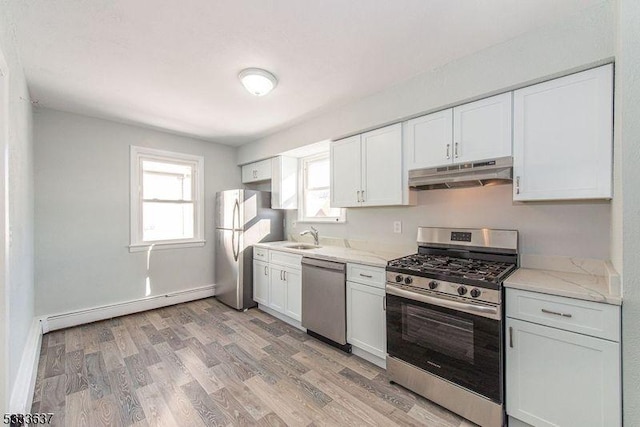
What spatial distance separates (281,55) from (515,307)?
2.35m

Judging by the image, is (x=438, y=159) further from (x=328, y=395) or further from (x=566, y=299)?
(x=328, y=395)

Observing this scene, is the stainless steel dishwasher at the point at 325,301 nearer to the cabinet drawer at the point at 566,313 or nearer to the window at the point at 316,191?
the window at the point at 316,191

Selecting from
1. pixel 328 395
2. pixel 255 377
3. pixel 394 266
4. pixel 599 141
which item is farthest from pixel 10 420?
pixel 599 141

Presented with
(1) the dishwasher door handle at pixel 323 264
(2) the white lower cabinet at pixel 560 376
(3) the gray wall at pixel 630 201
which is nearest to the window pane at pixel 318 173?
(1) the dishwasher door handle at pixel 323 264

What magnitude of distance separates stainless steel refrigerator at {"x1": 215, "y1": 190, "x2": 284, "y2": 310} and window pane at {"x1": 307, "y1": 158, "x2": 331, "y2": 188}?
68 centimetres

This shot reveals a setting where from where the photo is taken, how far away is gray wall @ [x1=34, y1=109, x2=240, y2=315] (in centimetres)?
306

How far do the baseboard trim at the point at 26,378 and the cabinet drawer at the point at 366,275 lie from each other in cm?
238

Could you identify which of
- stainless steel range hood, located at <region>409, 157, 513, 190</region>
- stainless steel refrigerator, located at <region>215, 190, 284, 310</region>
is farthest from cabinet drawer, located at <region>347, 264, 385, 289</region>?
stainless steel refrigerator, located at <region>215, 190, 284, 310</region>

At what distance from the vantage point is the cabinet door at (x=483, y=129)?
195 cm

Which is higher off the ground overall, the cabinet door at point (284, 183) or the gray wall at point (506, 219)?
the cabinet door at point (284, 183)

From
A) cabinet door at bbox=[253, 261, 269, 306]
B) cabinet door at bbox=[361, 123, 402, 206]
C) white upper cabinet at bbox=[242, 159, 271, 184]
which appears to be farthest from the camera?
white upper cabinet at bbox=[242, 159, 271, 184]

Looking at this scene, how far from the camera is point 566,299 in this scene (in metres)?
1.49

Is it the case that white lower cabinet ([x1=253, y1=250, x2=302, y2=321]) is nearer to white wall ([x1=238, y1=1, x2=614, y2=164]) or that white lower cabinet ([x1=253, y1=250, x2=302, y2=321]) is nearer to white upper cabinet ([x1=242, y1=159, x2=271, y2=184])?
white upper cabinet ([x1=242, y1=159, x2=271, y2=184])

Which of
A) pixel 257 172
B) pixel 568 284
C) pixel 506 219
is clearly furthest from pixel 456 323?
pixel 257 172
